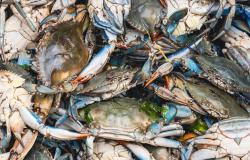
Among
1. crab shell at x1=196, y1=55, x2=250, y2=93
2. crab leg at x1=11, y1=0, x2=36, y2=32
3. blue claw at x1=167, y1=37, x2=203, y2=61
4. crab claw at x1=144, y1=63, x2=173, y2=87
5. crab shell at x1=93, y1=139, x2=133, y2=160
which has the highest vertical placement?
crab leg at x1=11, y1=0, x2=36, y2=32

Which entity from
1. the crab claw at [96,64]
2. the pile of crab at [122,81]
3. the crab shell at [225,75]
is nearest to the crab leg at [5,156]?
the pile of crab at [122,81]

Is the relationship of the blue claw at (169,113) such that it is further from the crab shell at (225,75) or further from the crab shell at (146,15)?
the crab shell at (146,15)

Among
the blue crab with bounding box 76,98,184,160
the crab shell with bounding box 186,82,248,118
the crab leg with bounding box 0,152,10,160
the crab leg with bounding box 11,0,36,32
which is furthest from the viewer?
the crab leg with bounding box 11,0,36,32

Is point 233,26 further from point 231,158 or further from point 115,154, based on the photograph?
point 115,154

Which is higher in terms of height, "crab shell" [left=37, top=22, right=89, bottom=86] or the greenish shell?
"crab shell" [left=37, top=22, right=89, bottom=86]

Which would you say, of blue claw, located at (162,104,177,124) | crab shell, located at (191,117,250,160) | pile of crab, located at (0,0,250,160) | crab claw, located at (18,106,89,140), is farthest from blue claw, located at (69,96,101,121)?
crab shell, located at (191,117,250,160)

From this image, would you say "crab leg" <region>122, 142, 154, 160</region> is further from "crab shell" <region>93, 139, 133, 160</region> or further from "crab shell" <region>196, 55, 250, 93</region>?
"crab shell" <region>196, 55, 250, 93</region>
